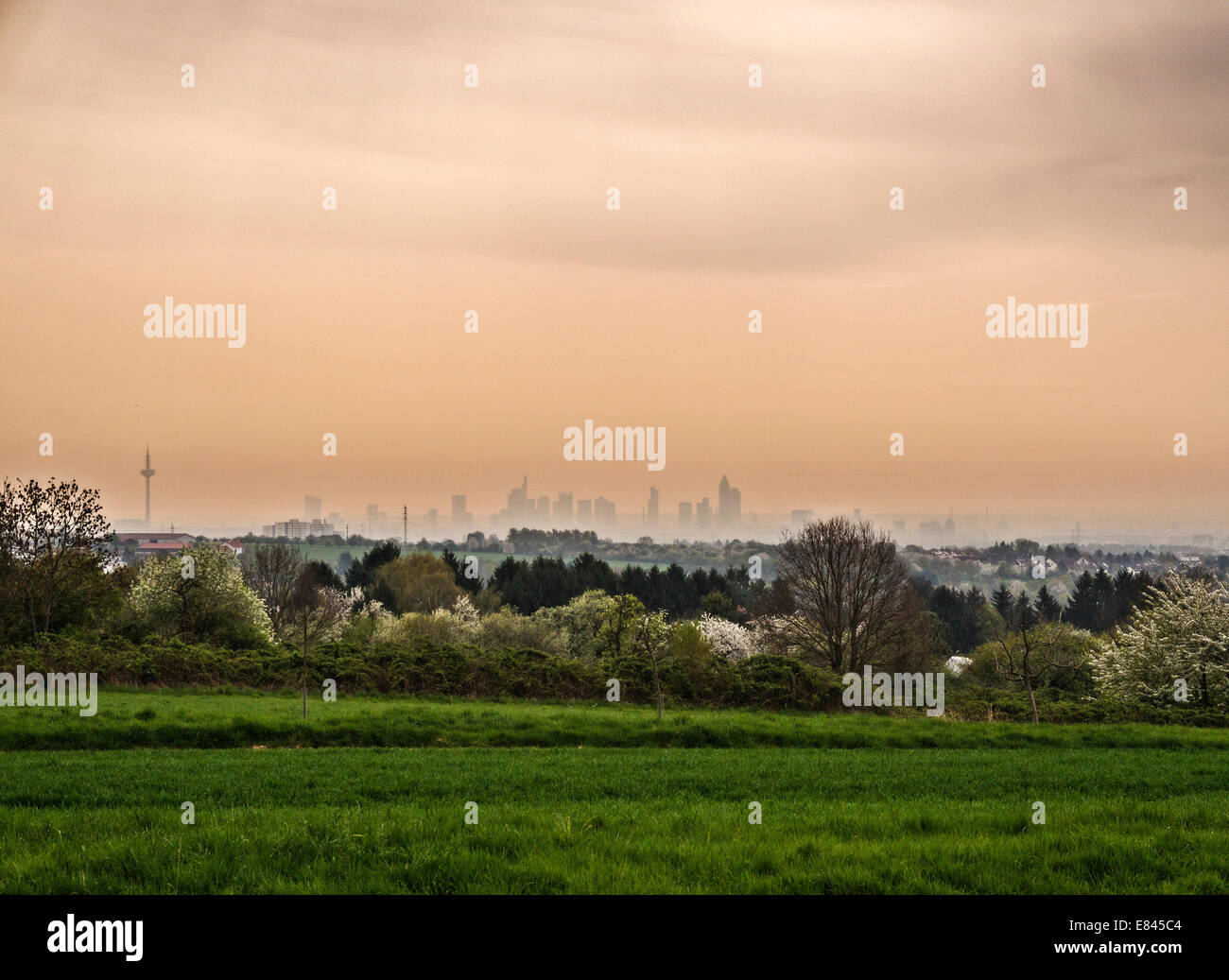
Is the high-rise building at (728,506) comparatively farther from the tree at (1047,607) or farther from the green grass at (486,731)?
the green grass at (486,731)

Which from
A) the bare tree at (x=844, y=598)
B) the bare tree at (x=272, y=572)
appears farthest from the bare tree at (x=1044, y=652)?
the bare tree at (x=272, y=572)

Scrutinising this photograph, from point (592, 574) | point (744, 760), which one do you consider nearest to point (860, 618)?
point (744, 760)

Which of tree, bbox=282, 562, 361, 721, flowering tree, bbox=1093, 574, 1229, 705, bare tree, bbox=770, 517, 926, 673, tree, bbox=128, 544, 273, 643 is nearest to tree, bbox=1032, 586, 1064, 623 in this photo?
flowering tree, bbox=1093, 574, 1229, 705

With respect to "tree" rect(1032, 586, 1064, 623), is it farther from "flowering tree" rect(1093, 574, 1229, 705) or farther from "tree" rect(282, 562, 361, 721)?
"tree" rect(282, 562, 361, 721)

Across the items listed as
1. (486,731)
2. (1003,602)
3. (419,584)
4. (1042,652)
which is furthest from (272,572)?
(1003,602)

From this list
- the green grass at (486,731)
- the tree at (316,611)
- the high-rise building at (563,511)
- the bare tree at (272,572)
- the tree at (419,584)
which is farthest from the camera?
the high-rise building at (563,511)
